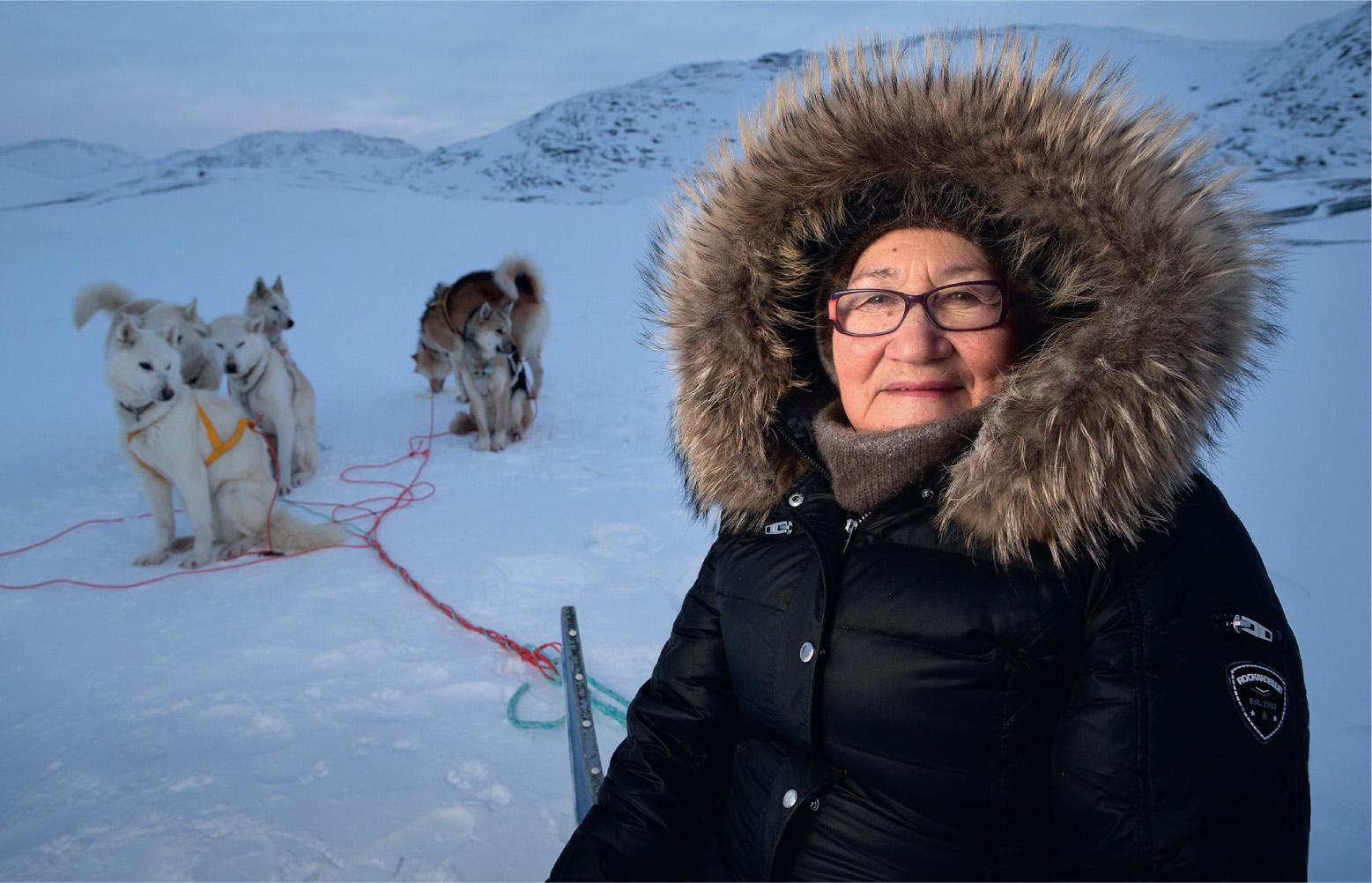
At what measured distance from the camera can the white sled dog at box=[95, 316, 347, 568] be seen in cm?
338

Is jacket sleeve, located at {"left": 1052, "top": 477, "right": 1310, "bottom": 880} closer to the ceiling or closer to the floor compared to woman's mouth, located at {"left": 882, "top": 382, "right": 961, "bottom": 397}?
closer to the floor

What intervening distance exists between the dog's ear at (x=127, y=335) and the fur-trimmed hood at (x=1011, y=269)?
309 cm

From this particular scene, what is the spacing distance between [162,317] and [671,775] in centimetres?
485

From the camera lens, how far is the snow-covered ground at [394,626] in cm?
188

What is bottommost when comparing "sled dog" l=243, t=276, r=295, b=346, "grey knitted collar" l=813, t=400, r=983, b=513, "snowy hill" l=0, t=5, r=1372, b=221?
"grey knitted collar" l=813, t=400, r=983, b=513

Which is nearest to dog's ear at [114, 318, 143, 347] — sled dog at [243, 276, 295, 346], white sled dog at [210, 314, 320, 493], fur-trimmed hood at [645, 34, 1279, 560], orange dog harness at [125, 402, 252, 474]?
orange dog harness at [125, 402, 252, 474]

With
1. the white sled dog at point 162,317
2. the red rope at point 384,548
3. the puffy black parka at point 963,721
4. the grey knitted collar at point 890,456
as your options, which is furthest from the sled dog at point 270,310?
the grey knitted collar at point 890,456

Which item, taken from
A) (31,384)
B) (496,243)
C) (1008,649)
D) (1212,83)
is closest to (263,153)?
(496,243)

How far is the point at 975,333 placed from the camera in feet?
3.88

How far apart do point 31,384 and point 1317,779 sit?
9767 millimetres

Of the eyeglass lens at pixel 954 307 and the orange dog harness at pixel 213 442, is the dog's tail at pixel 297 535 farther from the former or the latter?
the eyeglass lens at pixel 954 307

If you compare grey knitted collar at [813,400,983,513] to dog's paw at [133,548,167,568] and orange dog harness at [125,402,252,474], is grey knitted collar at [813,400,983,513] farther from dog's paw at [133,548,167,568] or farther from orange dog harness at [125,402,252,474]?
dog's paw at [133,548,167,568]

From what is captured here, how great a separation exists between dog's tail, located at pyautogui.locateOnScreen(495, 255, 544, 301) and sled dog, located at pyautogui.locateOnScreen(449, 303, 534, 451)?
543 millimetres

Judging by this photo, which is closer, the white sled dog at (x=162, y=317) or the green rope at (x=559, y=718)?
the green rope at (x=559, y=718)
